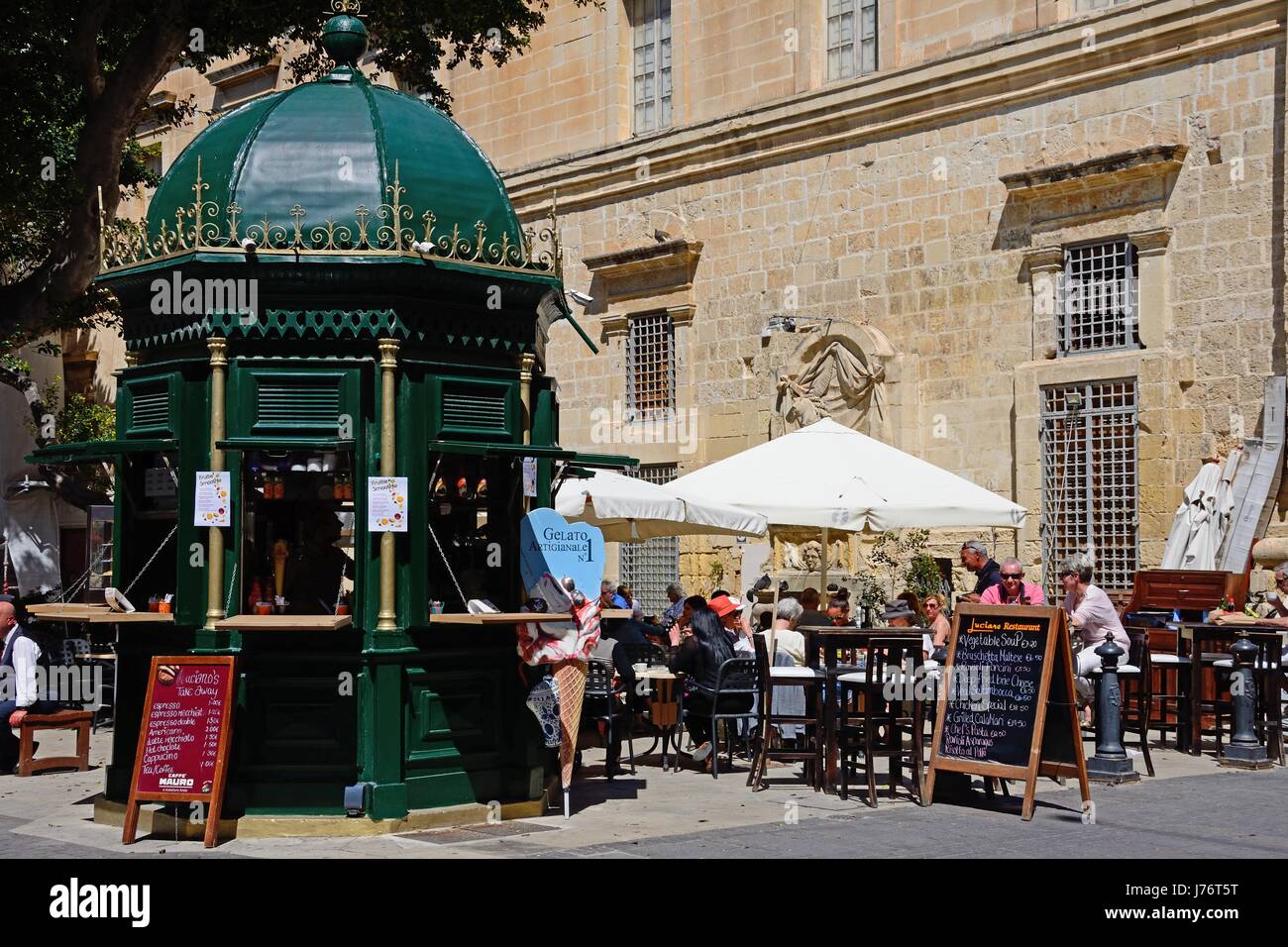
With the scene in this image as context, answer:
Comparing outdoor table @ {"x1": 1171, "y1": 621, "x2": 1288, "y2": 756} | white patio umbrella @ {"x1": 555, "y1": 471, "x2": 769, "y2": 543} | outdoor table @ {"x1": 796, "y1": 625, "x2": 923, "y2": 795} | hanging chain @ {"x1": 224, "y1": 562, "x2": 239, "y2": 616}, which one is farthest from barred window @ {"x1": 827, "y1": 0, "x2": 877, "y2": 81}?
hanging chain @ {"x1": 224, "y1": 562, "x2": 239, "y2": 616}

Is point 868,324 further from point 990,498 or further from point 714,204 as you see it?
point 990,498

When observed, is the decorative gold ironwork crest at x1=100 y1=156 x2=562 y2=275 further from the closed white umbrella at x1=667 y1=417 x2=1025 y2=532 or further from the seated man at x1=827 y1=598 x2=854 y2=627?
the seated man at x1=827 y1=598 x2=854 y2=627

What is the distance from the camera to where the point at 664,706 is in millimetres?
13594

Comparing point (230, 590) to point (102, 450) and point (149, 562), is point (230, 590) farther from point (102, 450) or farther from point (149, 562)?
point (102, 450)

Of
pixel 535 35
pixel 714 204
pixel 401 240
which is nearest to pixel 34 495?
pixel 535 35

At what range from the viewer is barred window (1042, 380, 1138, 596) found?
1928cm

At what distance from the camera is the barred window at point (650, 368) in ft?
84.2

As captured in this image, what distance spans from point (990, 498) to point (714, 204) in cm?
1109

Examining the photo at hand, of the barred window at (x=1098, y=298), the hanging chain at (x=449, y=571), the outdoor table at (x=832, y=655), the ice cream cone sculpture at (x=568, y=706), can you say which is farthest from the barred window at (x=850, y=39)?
the ice cream cone sculpture at (x=568, y=706)

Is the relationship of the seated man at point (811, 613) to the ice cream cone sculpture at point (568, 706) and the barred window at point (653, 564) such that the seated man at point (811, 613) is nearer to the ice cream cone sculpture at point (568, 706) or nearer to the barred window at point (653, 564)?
the ice cream cone sculpture at point (568, 706)

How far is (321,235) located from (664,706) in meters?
5.39

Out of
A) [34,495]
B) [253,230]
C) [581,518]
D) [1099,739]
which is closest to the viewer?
[253,230]

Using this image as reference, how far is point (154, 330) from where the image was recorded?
10.5 meters

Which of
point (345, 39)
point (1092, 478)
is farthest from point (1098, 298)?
point (345, 39)
